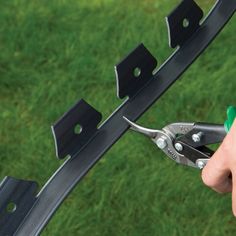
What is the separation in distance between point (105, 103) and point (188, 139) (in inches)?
37.8

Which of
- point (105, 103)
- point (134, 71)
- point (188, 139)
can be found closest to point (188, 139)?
point (188, 139)

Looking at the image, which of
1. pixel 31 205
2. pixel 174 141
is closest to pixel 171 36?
pixel 174 141

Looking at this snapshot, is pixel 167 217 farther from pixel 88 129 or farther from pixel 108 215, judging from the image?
pixel 88 129

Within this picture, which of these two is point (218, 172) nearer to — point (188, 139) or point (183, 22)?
point (188, 139)

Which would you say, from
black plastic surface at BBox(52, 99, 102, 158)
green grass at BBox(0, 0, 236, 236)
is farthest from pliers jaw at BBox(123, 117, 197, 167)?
green grass at BBox(0, 0, 236, 236)

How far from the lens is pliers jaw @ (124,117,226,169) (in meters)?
1.27

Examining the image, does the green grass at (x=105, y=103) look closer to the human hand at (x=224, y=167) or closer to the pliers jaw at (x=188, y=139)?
the pliers jaw at (x=188, y=139)

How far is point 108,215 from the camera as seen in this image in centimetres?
195

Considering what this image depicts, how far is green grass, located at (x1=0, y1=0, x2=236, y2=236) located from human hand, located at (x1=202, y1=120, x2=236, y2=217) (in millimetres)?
821

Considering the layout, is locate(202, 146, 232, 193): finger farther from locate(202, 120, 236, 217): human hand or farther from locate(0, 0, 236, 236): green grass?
locate(0, 0, 236, 236): green grass

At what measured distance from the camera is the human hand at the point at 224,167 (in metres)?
1.00

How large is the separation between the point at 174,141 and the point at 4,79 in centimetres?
121

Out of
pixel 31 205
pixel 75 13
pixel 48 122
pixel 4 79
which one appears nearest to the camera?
pixel 31 205

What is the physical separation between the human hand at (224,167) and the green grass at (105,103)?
0.82 m
